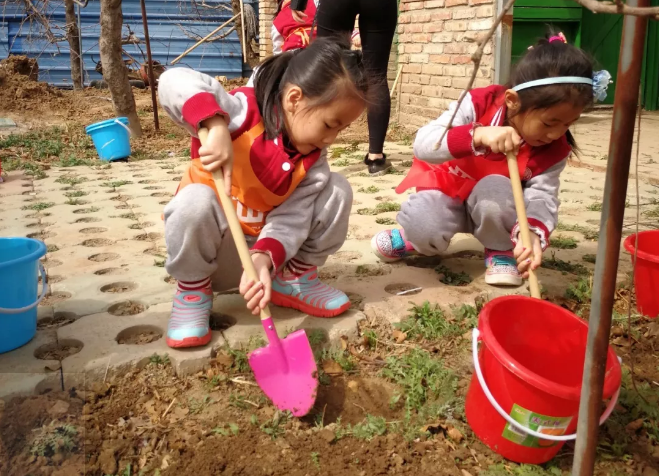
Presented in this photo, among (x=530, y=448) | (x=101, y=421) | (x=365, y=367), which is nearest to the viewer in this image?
(x=530, y=448)

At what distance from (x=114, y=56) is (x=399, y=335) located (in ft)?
15.9

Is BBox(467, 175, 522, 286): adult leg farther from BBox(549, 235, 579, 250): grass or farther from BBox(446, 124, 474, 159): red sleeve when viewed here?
BBox(549, 235, 579, 250): grass

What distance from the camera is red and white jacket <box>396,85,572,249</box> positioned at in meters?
1.97

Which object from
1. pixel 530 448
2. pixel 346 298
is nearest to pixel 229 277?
pixel 346 298

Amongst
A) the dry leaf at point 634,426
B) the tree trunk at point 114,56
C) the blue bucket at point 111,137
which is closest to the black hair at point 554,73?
the dry leaf at point 634,426

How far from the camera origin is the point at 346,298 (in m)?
1.92

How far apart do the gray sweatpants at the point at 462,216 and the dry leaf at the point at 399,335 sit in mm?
524

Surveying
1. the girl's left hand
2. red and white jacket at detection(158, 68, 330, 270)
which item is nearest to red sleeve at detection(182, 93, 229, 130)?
red and white jacket at detection(158, 68, 330, 270)

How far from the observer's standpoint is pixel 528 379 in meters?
1.21

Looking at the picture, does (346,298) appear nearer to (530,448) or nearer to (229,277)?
(229,277)

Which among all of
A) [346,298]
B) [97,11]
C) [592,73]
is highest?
[97,11]

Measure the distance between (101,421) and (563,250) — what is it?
195 centimetres

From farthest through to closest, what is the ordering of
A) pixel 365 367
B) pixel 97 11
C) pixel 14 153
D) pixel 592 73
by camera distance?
pixel 97 11
pixel 14 153
pixel 592 73
pixel 365 367

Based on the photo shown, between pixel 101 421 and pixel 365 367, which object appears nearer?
pixel 101 421
